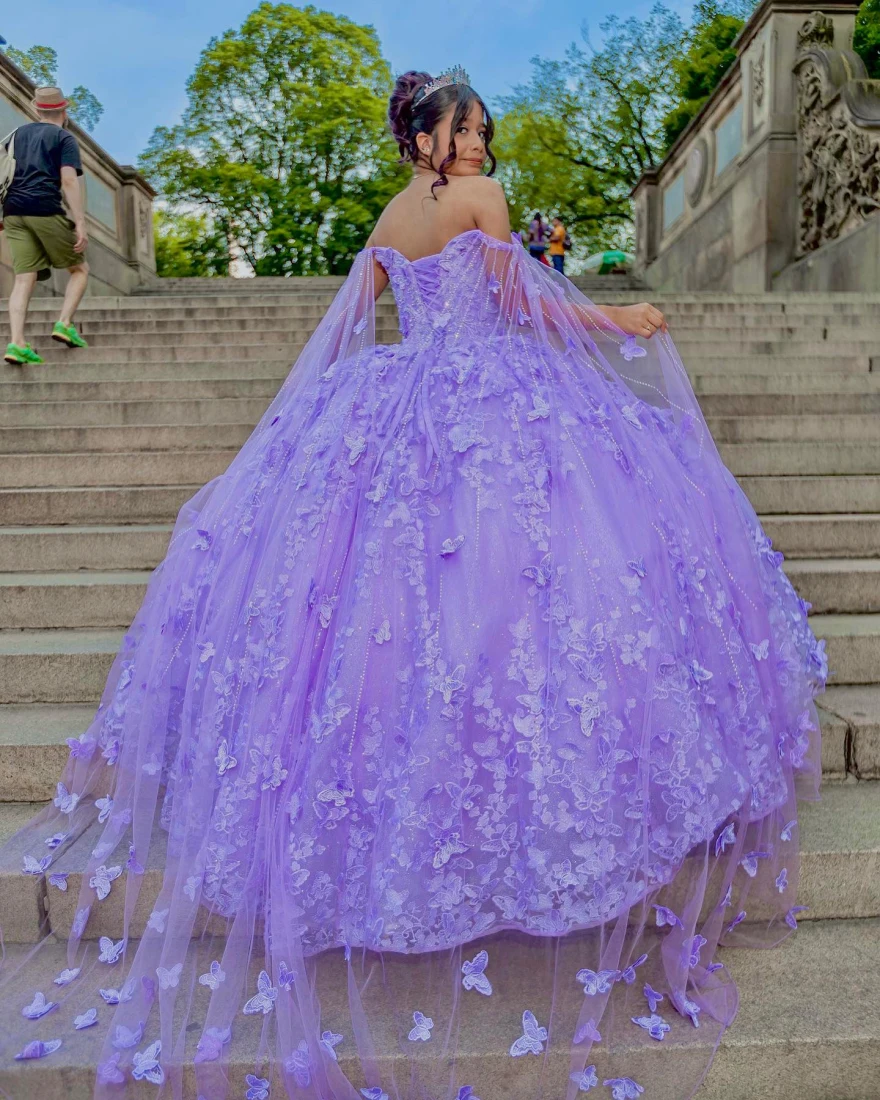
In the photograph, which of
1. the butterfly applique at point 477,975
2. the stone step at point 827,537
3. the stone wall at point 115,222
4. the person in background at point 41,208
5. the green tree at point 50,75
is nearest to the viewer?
the butterfly applique at point 477,975

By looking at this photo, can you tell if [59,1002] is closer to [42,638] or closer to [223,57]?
[42,638]

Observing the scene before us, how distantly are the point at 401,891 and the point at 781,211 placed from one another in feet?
34.0

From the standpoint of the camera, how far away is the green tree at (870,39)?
17453 millimetres

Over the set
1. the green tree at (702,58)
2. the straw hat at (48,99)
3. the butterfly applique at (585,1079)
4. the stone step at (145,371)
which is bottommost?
the butterfly applique at (585,1079)

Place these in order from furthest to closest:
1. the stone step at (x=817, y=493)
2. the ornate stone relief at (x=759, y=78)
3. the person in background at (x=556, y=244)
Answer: the person in background at (x=556, y=244) → the ornate stone relief at (x=759, y=78) → the stone step at (x=817, y=493)

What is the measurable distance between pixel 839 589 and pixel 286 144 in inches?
1032

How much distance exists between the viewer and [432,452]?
198cm

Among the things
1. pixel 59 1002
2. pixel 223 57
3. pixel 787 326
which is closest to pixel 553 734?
pixel 59 1002

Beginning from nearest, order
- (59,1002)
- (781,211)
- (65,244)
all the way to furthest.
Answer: (59,1002) < (65,244) < (781,211)

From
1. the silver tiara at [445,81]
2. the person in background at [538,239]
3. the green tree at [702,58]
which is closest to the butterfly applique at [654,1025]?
the silver tiara at [445,81]

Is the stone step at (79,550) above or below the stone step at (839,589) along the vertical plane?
above

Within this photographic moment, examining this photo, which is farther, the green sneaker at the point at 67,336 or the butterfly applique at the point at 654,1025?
the green sneaker at the point at 67,336

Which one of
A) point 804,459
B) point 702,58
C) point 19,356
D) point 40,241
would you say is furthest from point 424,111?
point 702,58

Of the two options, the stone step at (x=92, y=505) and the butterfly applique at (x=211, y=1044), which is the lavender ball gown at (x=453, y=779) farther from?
the stone step at (x=92, y=505)
